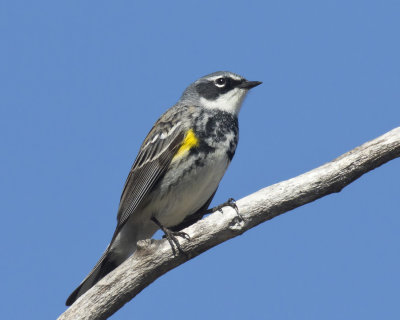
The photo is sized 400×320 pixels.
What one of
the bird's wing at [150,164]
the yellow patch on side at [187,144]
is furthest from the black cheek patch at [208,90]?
the yellow patch on side at [187,144]

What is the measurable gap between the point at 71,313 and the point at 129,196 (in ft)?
7.08

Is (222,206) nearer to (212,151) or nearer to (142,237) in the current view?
(212,151)

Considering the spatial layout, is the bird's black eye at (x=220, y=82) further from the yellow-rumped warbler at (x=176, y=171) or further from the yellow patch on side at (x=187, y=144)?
the yellow patch on side at (x=187, y=144)

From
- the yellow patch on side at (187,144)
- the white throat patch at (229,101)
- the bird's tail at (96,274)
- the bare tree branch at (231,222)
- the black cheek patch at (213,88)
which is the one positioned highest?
the black cheek patch at (213,88)

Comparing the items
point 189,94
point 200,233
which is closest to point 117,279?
point 200,233

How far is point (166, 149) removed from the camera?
912 centimetres

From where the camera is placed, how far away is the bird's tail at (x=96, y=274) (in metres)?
8.96

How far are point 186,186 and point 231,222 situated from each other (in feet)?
4.15

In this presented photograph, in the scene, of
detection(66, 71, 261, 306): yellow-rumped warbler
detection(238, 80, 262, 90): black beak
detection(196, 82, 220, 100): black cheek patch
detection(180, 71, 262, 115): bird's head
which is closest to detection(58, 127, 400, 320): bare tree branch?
detection(66, 71, 261, 306): yellow-rumped warbler

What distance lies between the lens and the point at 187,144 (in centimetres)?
893

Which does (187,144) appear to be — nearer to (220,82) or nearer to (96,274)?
(220,82)

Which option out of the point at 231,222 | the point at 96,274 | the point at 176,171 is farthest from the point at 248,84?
the point at 96,274

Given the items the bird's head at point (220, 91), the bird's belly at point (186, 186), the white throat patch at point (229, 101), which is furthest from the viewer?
the bird's head at point (220, 91)

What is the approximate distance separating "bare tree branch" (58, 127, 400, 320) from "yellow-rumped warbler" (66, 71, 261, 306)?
591 millimetres
